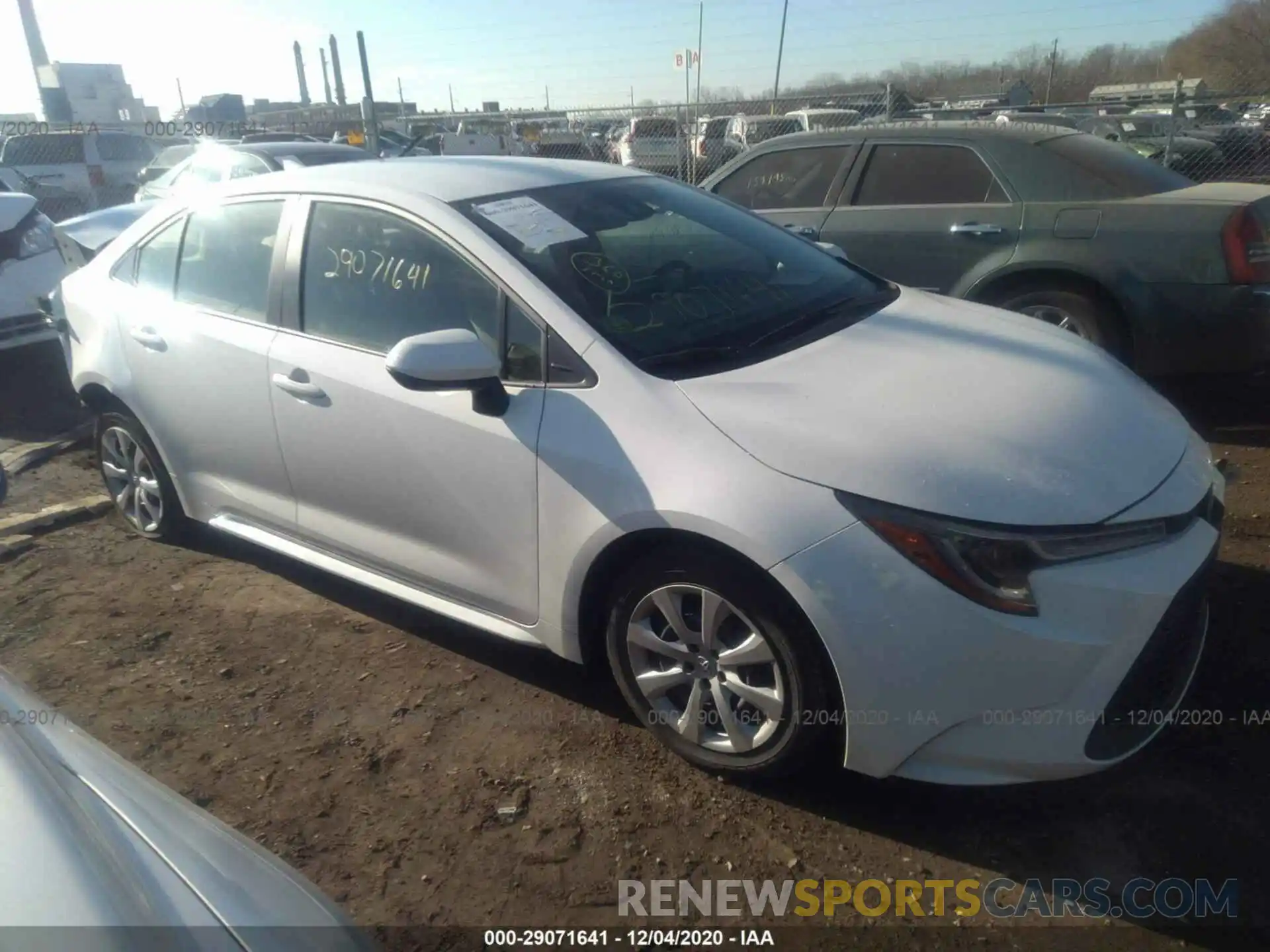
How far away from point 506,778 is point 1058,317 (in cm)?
410

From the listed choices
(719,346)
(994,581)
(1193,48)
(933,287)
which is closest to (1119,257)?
(933,287)

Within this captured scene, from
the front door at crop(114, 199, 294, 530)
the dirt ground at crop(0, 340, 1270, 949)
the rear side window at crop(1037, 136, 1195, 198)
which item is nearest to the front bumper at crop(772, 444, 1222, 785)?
the dirt ground at crop(0, 340, 1270, 949)

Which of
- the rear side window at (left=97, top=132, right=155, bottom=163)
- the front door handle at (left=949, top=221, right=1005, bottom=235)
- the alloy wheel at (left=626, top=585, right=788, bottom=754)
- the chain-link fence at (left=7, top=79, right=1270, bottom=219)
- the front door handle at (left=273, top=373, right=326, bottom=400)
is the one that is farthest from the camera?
the rear side window at (left=97, top=132, right=155, bottom=163)

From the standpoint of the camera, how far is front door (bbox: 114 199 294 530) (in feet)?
11.3

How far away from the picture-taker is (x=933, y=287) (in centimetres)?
563

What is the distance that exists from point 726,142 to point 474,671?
1492 cm

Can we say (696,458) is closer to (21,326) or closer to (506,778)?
(506,778)

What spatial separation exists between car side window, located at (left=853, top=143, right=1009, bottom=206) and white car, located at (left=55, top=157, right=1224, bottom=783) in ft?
7.60

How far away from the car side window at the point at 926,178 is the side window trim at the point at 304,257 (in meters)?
3.67

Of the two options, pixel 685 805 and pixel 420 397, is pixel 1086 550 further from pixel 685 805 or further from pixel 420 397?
pixel 420 397

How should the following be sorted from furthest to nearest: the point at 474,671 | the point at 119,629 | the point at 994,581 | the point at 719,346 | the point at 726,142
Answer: the point at 726,142 → the point at 119,629 → the point at 474,671 → the point at 719,346 → the point at 994,581

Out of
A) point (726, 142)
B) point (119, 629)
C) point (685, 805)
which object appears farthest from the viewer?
point (726, 142)

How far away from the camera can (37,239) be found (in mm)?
7188

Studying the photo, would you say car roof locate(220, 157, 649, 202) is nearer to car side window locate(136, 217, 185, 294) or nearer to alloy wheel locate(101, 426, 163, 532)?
car side window locate(136, 217, 185, 294)
